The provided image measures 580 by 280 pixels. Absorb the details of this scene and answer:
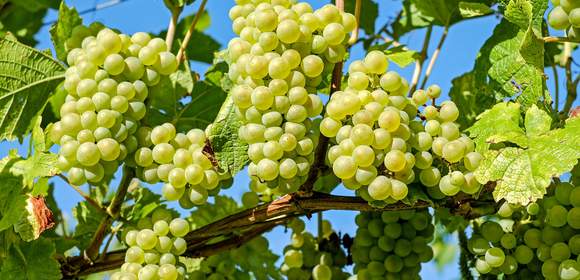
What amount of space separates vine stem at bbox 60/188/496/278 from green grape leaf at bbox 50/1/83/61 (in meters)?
0.38

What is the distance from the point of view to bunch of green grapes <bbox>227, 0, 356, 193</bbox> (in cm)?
113

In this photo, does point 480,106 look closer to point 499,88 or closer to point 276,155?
point 499,88

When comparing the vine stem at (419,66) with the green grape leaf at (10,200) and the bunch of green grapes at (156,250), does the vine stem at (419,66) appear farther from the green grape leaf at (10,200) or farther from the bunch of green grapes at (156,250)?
the green grape leaf at (10,200)

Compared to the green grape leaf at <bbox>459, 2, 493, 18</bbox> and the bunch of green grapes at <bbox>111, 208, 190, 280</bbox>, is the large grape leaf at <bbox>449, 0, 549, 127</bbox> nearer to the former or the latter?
the green grape leaf at <bbox>459, 2, 493, 18</bbox>

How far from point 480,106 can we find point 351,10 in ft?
1.58

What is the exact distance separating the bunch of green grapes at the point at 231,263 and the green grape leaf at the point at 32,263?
0.84ft

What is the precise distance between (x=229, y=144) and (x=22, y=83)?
1.56ft

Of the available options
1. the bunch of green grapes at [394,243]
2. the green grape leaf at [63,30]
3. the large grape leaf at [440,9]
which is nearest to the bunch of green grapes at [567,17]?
the bunch of green grapes at [394,243]

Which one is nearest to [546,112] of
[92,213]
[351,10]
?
[351,10]

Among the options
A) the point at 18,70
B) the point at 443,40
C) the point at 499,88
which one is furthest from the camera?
the point at 443,40

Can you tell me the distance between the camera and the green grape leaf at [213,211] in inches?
65.3

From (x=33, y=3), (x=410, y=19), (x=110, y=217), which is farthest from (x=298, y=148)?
(x=33, y=3)

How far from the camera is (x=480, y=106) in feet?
4.68

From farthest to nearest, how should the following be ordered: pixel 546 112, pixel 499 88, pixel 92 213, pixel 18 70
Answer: pixel 92 213
pixel 18 70
pixel 499 88
pixel 546 112
